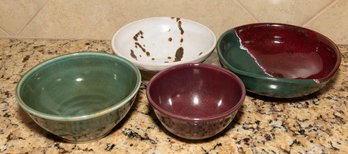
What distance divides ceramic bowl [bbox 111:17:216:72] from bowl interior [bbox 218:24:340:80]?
0.25 ft

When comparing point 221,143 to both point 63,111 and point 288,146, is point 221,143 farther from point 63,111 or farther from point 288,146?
point 63,111

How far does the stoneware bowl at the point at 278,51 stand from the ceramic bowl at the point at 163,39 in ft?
0.24

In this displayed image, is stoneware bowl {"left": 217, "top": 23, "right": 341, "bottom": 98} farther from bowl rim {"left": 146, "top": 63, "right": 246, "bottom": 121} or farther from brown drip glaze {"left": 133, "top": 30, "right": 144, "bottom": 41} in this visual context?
brown drip glaze {"left": 133, "top": 30, "right": 144, "bottom": 41}

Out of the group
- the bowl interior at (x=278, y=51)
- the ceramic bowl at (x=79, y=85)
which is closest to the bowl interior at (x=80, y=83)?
the ceramic bowl at (x=79, y=85)

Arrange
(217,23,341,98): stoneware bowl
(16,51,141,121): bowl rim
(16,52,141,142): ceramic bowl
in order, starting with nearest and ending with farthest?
(16,51,141,121): bowl rim < (16,52,141,142): ceramic bowl < (217,23,341,98): stoneware bowl

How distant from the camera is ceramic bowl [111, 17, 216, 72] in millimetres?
868

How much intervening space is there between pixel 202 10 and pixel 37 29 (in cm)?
42

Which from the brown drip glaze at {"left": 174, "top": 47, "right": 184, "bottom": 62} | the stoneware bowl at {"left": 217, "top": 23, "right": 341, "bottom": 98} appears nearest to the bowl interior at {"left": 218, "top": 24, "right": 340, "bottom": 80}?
the stoneware bowl at {"left": 217, "top": 23, "right": 341, "bottom": 98}

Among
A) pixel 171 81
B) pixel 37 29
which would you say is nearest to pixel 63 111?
pixel 171 81

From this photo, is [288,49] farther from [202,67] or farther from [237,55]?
[202,67]

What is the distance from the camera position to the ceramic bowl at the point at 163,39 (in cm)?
87

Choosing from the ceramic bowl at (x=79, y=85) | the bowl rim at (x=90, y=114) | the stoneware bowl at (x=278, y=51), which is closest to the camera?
the bowl rim at (x=90, y=114)

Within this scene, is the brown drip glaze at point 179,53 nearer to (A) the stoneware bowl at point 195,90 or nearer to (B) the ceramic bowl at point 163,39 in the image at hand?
(B) the ceramic bowl at point 163,39

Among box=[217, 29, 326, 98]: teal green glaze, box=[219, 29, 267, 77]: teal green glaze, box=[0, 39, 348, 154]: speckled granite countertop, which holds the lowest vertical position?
box=[0, 39, 348, 154]: speckled granite countertop
